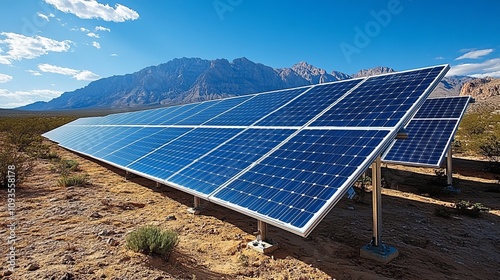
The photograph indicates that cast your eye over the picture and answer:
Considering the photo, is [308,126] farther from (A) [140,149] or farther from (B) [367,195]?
(A) [140,149]

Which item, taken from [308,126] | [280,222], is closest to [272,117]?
[308,126]

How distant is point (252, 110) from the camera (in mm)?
12312

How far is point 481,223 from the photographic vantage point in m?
9.06

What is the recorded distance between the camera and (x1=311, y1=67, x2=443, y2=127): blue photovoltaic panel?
680cm

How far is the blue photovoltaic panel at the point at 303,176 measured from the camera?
5133 millimetres

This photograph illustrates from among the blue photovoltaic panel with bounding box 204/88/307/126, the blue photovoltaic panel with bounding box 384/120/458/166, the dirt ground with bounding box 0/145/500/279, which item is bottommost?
the dirt ground with bounding box 0/145/500/279

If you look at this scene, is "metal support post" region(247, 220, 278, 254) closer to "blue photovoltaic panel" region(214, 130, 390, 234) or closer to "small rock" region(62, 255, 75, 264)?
"blue photovoltaic panel" region(214, 130, 390, 234)

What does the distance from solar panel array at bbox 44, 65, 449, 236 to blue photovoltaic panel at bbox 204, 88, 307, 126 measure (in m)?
0.08

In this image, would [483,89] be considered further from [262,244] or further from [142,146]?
[262,244]

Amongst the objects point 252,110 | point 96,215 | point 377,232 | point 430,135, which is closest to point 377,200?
point 377,232

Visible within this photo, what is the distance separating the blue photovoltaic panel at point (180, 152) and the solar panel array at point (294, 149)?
0.17 feet

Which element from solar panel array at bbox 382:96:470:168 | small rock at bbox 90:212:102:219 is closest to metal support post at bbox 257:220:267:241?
small rock at bbox 90:212:102:219

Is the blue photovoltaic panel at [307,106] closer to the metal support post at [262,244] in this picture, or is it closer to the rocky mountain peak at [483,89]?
the metal support post at [262,244]

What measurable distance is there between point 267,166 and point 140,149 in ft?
25.5
